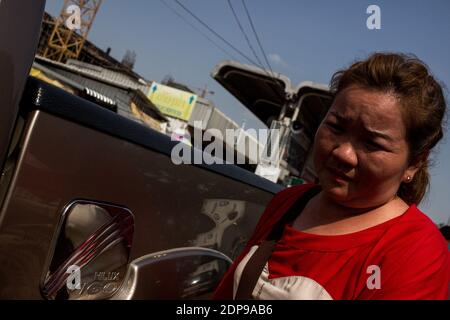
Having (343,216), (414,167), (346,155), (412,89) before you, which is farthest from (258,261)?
(412,89)

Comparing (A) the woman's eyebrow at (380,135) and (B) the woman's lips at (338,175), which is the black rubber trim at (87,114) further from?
(A) the woman's eyebrow at (380,135)

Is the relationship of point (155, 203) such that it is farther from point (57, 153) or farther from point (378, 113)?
point (378, 113)

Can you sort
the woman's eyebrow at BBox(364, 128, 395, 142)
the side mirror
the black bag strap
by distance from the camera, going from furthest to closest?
the side mirror < the black bag strap < the woman's eyebrow at BBox(364, 128, 395, 142)

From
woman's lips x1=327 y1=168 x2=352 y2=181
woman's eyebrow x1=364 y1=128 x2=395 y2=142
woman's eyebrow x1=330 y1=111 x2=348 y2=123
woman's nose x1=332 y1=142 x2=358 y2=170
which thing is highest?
woman's eyebrow x1=330 y1=111 x2=348 y2=123

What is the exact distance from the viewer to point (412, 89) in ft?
3.82

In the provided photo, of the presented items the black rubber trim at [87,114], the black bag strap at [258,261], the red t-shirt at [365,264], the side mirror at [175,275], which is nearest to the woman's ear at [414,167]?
the red t-shirt at [365,264]

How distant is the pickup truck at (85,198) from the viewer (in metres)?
1.14

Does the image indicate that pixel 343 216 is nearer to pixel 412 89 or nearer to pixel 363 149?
pixel 363 149

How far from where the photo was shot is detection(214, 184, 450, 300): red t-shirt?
97 centimetres

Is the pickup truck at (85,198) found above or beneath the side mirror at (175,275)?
above

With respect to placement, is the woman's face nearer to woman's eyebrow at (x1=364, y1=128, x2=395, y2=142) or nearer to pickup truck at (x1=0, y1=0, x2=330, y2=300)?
woman's eyebrow at (x1=364, y1=128, x2=395, y2=142)

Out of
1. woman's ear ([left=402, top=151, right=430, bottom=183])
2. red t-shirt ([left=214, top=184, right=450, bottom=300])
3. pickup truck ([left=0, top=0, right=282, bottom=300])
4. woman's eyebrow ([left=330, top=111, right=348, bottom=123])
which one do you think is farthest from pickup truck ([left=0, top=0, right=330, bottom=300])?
red t-shirt ([left=214, top=184, right=450, bottom=300])

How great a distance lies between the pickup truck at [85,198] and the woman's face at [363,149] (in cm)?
31

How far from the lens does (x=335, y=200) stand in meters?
1.26
